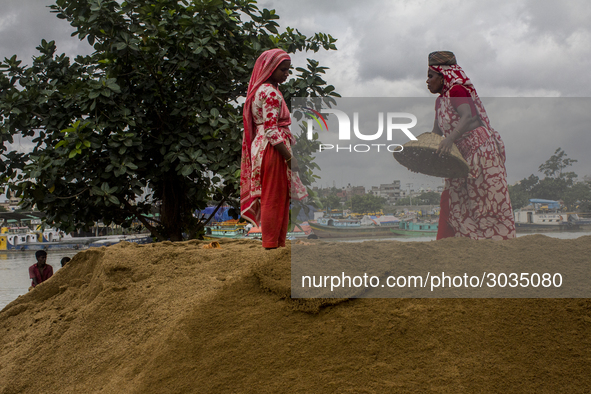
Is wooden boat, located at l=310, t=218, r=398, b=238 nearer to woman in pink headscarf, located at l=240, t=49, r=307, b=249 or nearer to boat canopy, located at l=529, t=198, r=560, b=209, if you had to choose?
woman in pink headscarf, located at l=240, t=49, r=307, b=249

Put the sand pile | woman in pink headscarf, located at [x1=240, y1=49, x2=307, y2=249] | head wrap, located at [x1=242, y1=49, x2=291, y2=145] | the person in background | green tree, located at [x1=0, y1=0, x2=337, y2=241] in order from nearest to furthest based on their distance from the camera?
the sand pile < woman in pink headscarf, located at [x1=240, y1=49, x2=307, y2=249] < head wrap, located at [x1=242, y1=49, x2=291, y2=145] < green tree, located at [x1=0, y1=0, x2=337, y2=241] < the person in background

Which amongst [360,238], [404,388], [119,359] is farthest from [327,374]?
[119,359]

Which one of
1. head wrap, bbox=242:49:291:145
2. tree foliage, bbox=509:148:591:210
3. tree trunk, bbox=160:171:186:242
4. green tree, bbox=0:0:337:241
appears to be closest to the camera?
tree foliage, bbox=509:148:591:210

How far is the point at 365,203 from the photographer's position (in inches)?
93.7

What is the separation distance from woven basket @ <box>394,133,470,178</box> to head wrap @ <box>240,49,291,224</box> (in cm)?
109

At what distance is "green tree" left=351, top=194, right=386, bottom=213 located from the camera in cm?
238

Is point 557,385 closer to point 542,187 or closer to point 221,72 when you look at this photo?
point 542,187

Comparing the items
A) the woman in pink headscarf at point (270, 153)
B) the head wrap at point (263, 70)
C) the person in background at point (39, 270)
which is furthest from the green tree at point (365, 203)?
the person in background at point (39, 270)

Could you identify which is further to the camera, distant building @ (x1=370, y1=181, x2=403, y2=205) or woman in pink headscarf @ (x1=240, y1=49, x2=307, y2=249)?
woman in pink headscarf @ (x1=240, y1=49, x2=307, y2=249)

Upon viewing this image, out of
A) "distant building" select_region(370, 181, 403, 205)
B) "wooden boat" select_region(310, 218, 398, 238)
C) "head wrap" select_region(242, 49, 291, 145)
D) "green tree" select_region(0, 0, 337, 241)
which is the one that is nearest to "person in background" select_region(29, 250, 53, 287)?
→ "green tree" select_region(0, 0, 337, 241)

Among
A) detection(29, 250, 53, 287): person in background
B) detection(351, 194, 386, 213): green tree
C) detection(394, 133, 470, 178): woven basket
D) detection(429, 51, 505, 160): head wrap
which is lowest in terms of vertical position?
detection(29, 250, 53, 287): person in background

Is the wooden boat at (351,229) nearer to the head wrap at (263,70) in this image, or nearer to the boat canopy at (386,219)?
the boat canopy at (386,219)

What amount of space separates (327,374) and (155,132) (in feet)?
14.7

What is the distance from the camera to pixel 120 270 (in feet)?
9.97
